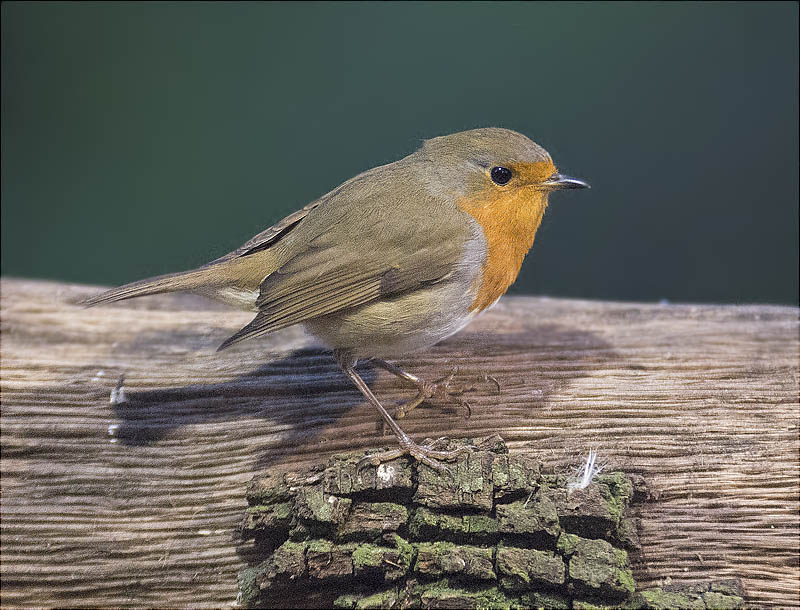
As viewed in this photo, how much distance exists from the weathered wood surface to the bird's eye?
73 cm

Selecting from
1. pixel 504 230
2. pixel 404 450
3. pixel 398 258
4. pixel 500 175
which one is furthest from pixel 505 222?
pixel 404 450

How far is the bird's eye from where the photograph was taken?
10.7 feet

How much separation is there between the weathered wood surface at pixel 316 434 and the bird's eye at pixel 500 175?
2.41 feet

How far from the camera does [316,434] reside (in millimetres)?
2896

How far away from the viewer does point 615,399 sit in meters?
2.94

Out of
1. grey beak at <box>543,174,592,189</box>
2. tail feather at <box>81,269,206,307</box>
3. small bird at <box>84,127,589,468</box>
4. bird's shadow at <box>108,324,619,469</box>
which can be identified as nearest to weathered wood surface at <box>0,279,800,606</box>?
bird's shadow at <box>108,324,619,469</box>

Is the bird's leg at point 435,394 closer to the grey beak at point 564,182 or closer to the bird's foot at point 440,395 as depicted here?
the bird's foot at point 440,395

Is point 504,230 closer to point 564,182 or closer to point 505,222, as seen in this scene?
point 505,222

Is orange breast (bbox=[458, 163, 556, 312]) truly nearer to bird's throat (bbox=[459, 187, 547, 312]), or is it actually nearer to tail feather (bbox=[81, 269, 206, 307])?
bird's throat (bbox=[459, 187, 547, 312])

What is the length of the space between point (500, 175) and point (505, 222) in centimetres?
21

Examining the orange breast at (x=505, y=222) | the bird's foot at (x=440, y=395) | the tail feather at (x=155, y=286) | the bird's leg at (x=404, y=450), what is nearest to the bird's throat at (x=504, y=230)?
the orange breast at (x=505, y=222)

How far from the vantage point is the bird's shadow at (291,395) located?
2.97 metres

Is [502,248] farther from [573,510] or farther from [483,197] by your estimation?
[573,510]

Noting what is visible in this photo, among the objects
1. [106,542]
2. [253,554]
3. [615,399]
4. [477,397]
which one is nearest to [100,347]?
[106,542]
